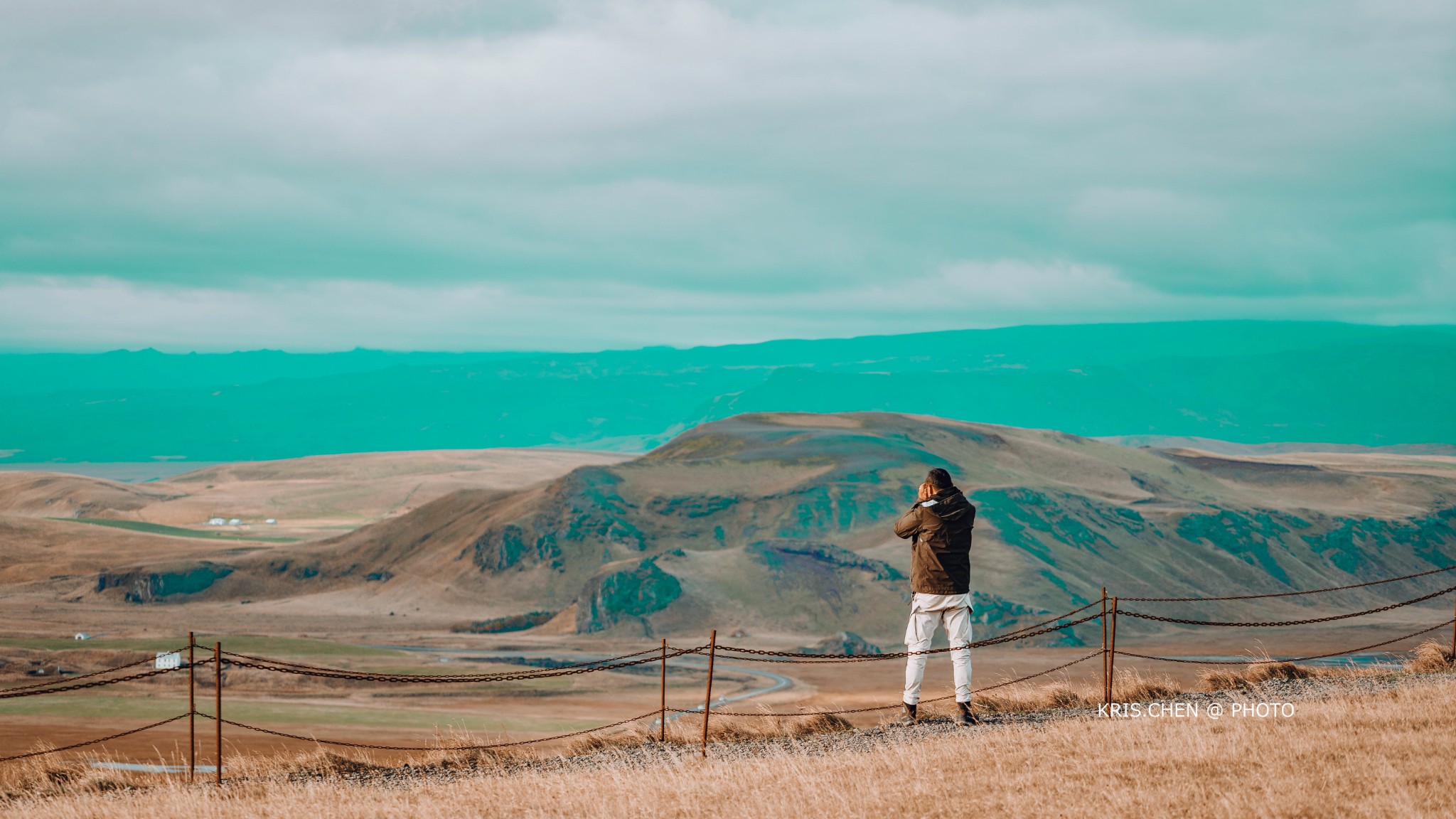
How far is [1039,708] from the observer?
14781mm

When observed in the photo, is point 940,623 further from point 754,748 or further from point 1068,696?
point 1068,696

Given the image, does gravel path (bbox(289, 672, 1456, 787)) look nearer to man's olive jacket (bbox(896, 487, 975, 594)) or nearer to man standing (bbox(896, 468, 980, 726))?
man standing (bbox(896, 468, 980, 726))

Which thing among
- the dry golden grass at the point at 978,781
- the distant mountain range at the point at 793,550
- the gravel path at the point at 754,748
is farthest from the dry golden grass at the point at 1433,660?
the distant mountain range at the point at 793,550

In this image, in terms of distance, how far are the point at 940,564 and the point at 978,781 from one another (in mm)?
2663

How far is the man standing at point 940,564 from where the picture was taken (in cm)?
1259

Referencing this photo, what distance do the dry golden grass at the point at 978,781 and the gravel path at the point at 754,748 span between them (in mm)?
108

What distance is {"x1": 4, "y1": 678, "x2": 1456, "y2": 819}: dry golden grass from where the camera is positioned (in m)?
9.52

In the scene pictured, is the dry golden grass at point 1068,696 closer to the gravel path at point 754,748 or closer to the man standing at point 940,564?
the gravel path at point 754,748

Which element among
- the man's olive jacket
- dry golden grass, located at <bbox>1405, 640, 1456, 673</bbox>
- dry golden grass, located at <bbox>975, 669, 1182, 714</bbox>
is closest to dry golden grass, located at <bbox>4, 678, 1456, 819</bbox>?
the man's olive jacket

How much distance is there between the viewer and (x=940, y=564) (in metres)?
12.6

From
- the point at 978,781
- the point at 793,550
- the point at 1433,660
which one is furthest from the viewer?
the point at 793,550

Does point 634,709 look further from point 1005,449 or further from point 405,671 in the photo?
point 1005,449

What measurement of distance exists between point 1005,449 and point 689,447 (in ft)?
79.8

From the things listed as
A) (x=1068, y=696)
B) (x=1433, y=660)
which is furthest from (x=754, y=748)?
(x=1433, y=660)
